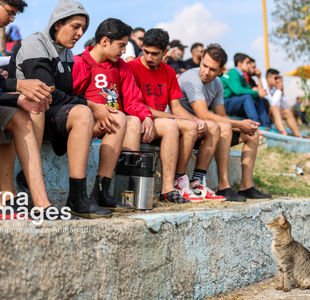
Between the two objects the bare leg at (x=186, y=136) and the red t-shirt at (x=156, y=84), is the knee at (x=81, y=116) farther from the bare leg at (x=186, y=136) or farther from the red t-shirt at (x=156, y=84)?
the red t-shirt at (x=156, y=84)

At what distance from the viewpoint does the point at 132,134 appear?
13.1 ft

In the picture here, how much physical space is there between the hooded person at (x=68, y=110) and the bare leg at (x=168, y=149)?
0.77 meters

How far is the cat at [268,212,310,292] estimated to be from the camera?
4016 mm

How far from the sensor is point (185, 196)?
454cm

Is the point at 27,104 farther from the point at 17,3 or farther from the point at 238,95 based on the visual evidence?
the point at 238,95

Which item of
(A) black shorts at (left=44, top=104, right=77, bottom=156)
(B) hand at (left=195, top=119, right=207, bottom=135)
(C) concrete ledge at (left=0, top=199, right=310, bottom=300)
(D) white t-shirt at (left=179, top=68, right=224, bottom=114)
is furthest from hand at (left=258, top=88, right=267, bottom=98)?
(A) black shorts at (left=44, top=104, right=77, bottom=156)

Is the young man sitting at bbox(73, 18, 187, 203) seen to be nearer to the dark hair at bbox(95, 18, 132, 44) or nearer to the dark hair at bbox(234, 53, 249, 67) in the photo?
the dark hair at bbox(95, 18, 132, 44)

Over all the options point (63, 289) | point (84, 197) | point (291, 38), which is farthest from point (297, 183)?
point (291, 38)

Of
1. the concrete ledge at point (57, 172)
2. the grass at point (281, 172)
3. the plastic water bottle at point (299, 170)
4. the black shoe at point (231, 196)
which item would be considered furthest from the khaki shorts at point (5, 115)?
the plastic water bottle at point (299, 170)

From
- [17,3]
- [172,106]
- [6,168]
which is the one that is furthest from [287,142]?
[6,168]

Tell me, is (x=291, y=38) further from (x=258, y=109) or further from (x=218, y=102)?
(x=218, y=102)

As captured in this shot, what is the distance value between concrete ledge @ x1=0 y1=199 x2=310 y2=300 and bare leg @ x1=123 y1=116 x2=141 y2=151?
911 mm

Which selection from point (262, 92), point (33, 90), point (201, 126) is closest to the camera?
point (33, 90)

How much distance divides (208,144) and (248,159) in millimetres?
821
